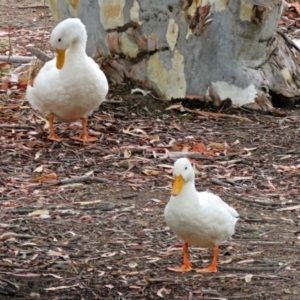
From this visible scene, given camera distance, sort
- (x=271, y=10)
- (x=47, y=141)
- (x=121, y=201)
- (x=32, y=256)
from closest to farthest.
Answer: (x=32, y=256)
(x=121, y=201)
(x=47, y=141)
(x=271, y=10)

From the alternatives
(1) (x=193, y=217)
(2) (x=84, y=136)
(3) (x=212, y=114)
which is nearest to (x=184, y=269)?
(1) (x=193, y=217)

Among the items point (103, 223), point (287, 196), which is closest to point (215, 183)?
point (287, 196)

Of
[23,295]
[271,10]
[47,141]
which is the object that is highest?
[271,10]

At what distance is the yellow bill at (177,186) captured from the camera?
4.67m

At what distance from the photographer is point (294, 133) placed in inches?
312

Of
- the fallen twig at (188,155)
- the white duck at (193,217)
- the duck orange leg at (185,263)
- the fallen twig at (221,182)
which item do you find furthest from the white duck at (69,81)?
the duck orange leg at (185,263)

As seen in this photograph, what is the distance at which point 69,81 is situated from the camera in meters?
7.29

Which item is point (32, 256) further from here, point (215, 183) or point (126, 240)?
point (215, 183)

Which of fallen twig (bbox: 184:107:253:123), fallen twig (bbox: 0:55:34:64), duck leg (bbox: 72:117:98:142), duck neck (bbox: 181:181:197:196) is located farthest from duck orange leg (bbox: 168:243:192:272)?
fallen twig (bbox: 0:55:34:64)

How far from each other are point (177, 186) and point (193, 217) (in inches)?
7.2

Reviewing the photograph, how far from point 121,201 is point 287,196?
117 centimetres

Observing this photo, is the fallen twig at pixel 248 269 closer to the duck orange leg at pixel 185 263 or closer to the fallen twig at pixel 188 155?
the duck orange leg at pixel 185 263

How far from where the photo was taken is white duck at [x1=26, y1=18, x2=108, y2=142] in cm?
731

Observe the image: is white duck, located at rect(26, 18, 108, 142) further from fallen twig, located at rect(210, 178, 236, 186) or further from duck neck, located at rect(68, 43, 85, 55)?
fallen twig, located at rect(210, 178, 236, 186)
